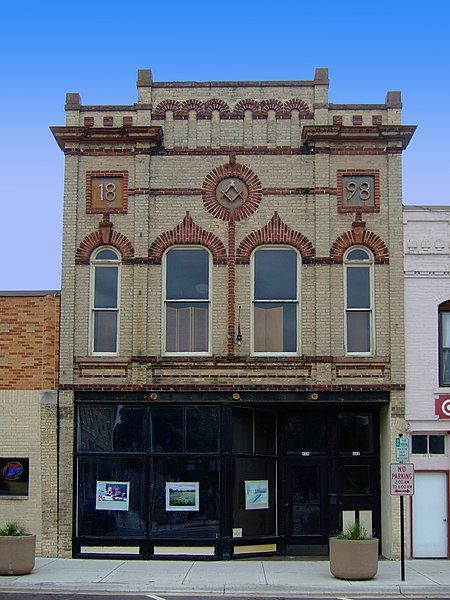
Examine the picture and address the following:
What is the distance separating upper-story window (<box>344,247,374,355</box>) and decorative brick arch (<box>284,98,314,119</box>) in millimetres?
3275

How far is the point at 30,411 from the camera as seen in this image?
835 inches

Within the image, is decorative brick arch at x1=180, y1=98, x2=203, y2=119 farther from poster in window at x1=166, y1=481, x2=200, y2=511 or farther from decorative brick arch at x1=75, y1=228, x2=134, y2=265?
poster in window at x1=166, y1=481, x2=200, y2=511

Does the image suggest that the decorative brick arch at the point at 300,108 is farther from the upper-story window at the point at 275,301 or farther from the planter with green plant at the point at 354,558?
the planter with green plant at the point at 354,558

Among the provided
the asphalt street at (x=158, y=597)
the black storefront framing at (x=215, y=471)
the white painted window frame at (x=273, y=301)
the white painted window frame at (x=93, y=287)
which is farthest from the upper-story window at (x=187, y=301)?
the asphalt street at (x=158, y=597)

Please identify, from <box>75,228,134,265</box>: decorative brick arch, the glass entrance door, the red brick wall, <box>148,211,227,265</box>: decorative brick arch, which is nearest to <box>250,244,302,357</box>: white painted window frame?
<box>148,211,227,265</box>: decorative brick arch

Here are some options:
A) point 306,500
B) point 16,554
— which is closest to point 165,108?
point 306,500

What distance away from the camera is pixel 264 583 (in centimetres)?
1762

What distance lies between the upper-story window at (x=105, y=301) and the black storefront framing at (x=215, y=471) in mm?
1197

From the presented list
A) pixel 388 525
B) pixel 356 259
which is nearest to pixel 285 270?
pixel 356 259

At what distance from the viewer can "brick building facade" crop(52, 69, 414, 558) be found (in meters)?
20.9

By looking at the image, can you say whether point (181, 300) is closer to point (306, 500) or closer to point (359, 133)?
point (306, 500)

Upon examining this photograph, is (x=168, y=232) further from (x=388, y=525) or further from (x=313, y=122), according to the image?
(x=388, y=525)

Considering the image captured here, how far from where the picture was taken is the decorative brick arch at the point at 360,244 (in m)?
21.5

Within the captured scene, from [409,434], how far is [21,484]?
341 inches
